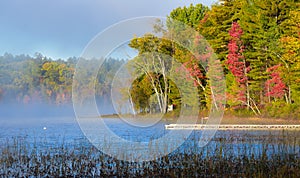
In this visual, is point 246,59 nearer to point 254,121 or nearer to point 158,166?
point 254,121

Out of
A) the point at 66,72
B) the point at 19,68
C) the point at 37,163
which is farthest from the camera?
the point at 19,68

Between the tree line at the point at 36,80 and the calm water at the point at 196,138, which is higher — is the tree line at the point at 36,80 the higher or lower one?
the higher one

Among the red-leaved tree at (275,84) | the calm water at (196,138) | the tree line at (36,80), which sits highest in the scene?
the tree line at (36,80)

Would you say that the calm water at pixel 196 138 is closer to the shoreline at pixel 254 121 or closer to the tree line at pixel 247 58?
the shoreline at pixel 254 121

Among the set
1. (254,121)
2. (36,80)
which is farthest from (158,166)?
(36,80)

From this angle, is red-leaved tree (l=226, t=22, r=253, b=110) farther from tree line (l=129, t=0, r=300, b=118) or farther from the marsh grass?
the marsh grass

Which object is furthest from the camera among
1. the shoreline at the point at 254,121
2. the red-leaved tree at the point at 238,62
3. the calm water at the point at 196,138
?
the red-leaved tree at the point at 238,62

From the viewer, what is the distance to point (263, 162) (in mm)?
9164

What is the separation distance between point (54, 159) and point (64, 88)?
45.3 metres

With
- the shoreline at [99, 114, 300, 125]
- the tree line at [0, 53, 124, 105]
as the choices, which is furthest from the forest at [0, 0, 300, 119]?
the tree line at [0, 53, 124, 105]

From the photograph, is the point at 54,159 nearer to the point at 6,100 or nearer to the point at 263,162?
the point at 263,162

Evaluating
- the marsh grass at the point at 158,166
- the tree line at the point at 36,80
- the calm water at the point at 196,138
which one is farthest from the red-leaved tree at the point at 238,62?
the tree line at the point at 36,80

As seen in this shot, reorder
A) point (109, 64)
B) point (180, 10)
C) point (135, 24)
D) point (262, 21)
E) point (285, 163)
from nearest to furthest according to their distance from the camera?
point (285, 163) → point (135, 24) → point (109, 64) → point (262, 21) → point (180, 10)

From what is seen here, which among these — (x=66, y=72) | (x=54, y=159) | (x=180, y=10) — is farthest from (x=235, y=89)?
(x=66, y=72)
